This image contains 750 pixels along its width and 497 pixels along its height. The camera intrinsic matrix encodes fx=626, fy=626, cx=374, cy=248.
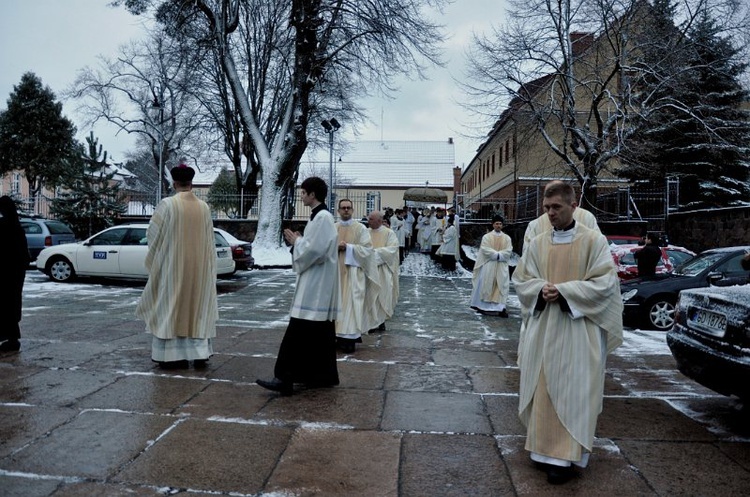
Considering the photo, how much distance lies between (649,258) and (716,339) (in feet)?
23.1

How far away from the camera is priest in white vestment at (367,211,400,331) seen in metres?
8.91

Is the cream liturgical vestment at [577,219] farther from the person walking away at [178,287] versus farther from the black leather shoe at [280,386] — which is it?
the person walking away at [178,287]

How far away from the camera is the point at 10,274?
688cm

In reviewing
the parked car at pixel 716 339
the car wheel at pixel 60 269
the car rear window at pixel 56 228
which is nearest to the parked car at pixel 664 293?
the parked car at pixel 716 339

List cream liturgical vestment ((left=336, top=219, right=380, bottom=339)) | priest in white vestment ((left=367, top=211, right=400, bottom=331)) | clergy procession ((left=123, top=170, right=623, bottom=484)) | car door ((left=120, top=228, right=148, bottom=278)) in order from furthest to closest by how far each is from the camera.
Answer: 1. car door ((left=120, top=228, right=148, bottom=278))
2. priest in white vestment ((left=367, top=211, right=400, bottom=331))
3. cream liturgical vestment ((left=336, top=219, right=380, bottom=339))
4. clergy procession ((left=123, top=170, right=623, bottom=484))

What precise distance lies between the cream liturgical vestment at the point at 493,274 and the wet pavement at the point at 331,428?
3938 millimetres

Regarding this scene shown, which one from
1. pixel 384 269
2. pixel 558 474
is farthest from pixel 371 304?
pixel 558 474

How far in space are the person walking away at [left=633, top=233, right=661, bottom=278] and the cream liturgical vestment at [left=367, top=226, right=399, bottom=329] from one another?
4.66 metres

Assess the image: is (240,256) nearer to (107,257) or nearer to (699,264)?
(107,257)

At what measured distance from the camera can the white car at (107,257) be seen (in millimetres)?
14984

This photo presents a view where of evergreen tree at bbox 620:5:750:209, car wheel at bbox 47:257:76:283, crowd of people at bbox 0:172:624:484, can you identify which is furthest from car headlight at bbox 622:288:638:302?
car wheel at bbox 47:257:76:283

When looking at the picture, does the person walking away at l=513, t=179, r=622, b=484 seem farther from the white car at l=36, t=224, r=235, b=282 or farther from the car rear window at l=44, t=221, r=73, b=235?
the car rear window at l=44, t=221, r=73, b=235

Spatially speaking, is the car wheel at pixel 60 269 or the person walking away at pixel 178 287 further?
the car wheel at pixel 60 269

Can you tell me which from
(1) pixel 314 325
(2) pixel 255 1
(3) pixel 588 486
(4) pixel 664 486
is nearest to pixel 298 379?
(1) pixel 314 325
